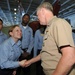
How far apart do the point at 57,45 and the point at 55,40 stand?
0.05m

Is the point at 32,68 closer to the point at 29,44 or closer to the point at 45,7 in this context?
the point at 29,44

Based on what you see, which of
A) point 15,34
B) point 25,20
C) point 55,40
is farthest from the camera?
point 25,20

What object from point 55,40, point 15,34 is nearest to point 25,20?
point 15,34

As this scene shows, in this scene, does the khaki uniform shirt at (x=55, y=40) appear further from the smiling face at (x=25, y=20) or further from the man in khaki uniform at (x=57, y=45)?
the smiling face at (x=25, y=20)

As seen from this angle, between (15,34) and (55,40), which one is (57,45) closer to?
(55,40)

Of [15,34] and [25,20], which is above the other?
[25,20]

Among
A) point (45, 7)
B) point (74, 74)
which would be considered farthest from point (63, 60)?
point (45, 7)

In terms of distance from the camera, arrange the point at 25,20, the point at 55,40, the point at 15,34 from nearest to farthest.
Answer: the point at 55,40 → the point at 15,34 → the point at 25,20

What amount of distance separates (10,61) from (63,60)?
3.51 ft

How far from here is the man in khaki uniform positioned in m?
1.27

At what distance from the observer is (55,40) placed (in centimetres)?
137

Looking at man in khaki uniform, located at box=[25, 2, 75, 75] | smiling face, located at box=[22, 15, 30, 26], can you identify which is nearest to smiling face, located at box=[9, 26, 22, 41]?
man in khaki uniform, located at box=[25, 2, 75, 75]

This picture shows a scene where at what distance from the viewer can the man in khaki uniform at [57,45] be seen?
1.27 metres

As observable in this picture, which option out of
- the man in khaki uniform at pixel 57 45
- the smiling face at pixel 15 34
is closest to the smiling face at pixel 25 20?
the smiling face at pixel 15 34
